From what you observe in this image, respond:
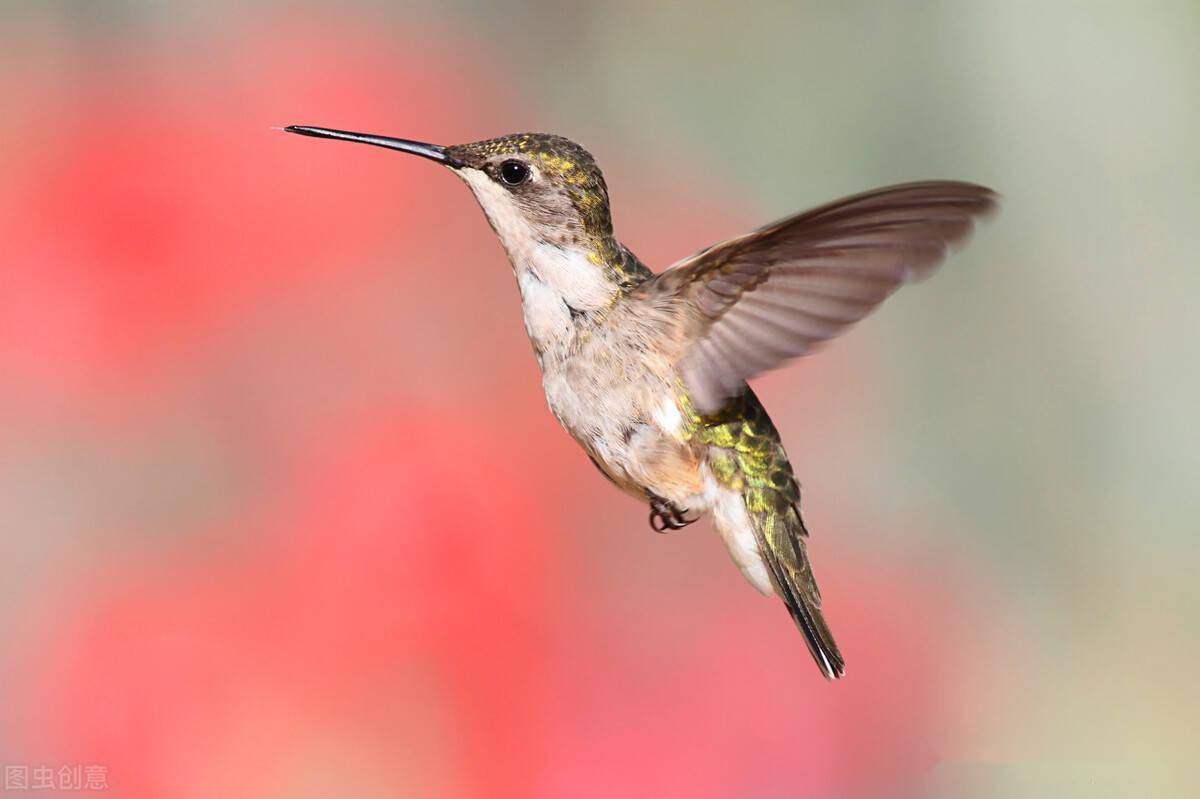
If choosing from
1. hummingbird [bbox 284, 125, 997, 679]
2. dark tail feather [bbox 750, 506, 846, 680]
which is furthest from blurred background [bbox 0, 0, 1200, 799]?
hummingbird [bbox 284, 125, 997, 679]

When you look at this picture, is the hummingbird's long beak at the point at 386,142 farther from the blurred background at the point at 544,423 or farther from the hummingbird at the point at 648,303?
the blurred background at the point at 544,423

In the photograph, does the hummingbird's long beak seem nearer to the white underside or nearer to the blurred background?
the white underside

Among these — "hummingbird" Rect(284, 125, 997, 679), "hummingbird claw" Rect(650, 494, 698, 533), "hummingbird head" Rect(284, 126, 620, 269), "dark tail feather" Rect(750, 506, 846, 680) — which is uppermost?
"hummingbird head" Rect(284, 126, 620, 269)

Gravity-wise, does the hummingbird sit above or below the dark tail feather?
above

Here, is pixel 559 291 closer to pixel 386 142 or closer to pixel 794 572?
pixel 386 142

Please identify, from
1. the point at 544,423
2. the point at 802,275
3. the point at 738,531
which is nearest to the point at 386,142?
the point at 802,275

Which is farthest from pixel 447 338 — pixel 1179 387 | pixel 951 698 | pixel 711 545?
pixel 1179 387

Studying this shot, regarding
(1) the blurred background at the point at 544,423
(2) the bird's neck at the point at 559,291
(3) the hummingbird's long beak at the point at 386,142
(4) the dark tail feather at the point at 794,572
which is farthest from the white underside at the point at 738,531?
(1) the blurred background at the point at 544,423
